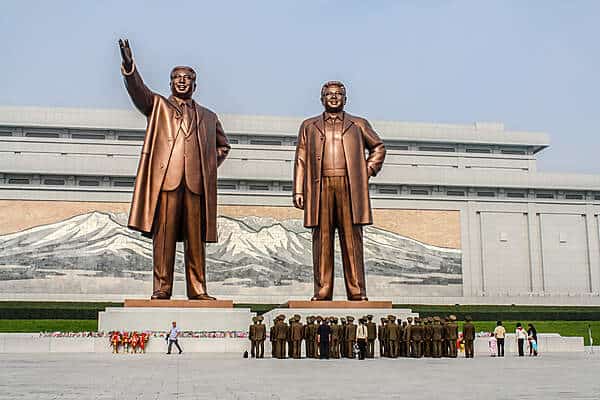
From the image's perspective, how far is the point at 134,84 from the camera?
1166 cm

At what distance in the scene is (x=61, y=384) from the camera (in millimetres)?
6453

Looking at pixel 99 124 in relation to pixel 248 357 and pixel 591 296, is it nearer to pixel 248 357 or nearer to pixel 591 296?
pixel 591 296

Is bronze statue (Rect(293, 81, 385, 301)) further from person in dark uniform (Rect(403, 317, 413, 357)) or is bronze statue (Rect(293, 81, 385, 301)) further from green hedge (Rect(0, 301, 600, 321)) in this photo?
green hedge (Rect(0, 301, 600, 321))

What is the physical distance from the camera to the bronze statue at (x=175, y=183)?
12.0 meters

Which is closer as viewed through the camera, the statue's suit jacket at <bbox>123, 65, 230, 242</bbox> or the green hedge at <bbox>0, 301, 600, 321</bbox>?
the statue's suit jacket at <bbox>123, 65, 230, 242</bbox>

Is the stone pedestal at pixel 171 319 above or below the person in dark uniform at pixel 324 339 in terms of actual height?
above

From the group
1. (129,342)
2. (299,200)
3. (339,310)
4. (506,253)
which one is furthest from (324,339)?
(506,253)

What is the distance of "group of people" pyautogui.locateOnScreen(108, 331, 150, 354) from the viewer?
11289mm

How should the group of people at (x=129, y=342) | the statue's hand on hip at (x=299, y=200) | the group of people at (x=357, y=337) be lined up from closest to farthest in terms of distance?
the group of people at (x=357, y=337) < the group of people at (x=129, y=342) < the statue's hand on hip at (x=299, y=200)

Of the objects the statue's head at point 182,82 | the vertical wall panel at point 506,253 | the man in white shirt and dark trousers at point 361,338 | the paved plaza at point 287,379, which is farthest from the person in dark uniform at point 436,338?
the vertical wall panel at point 506,253

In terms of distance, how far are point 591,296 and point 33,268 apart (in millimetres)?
21015

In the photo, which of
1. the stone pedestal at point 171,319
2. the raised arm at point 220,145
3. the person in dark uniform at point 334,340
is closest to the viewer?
the person in dark uniform at point 334,340

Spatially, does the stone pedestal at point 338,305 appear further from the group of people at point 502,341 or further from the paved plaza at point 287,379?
the paved plaza at point 287,379

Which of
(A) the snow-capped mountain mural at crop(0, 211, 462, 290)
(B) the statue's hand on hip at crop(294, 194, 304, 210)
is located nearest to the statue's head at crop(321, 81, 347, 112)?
(B) the statue's hand on hip at crop(294, 194, 304, 210)
